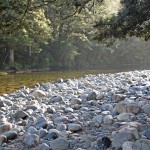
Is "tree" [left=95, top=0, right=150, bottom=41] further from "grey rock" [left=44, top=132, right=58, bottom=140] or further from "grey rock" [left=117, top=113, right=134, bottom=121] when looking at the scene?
"grey rock" [left=44, top=132, right=58, bottom=140]

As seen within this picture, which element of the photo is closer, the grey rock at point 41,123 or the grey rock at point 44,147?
the grey rock at point 44,147

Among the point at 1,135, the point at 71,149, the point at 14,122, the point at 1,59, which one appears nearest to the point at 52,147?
the point at 71,149

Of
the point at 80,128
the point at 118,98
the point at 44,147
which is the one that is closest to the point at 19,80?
the point at 118,98

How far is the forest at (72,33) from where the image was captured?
705cm

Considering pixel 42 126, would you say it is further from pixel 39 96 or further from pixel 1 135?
pixel 39 96

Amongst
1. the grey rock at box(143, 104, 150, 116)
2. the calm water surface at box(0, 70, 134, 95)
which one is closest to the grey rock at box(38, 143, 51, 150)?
the grey rock at box(143, 104, 150, 116)

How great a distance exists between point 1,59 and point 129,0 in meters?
24.0

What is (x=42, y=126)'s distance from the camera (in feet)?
19.5

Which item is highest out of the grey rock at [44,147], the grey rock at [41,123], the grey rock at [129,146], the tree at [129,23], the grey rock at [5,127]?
the tree at [129,23]

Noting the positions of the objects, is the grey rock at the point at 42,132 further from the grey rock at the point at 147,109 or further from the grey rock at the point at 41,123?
the grey rock at the point at 147,109

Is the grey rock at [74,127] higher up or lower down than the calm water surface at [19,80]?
higher up

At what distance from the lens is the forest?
277 inches

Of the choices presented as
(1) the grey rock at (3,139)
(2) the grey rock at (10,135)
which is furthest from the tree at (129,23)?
(1) the grey rock at (3,139)

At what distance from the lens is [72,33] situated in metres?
35.3
